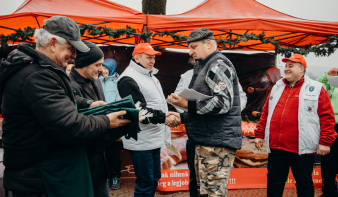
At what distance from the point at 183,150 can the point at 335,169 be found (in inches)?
89.7

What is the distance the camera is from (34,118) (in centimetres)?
116

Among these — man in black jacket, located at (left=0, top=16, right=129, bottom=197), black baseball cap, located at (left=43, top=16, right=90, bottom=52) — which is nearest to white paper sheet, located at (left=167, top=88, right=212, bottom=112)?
man in black jacket, located at (left=0, top=16, right=129, bottom=197)

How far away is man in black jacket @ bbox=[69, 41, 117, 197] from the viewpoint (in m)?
1.67

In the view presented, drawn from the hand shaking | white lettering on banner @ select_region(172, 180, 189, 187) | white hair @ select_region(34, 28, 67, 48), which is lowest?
white lettering on banner @ select_region(172, 180, 189, 187)

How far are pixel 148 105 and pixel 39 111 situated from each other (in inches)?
57.0

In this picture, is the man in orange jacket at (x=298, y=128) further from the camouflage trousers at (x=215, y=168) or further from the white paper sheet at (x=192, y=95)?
the white paper sheet at (x=192, y=95)

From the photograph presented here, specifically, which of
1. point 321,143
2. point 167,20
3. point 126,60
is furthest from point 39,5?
point 321,143

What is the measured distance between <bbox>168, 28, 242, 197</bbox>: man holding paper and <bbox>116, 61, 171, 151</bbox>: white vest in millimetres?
519

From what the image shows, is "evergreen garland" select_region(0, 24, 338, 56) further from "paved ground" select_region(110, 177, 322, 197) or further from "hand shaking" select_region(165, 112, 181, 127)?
"paved ground" select_region(110, 177, 322, 197)

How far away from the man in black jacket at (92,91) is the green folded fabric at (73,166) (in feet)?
0.89

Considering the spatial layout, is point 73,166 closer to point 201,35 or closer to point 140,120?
point 140,120

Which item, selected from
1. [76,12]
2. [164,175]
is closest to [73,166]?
[164,175]

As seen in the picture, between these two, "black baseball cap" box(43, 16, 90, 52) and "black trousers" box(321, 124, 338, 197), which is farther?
"black trousers" box(321, 124, 338, 197)

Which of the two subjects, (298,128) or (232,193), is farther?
(232,193)
